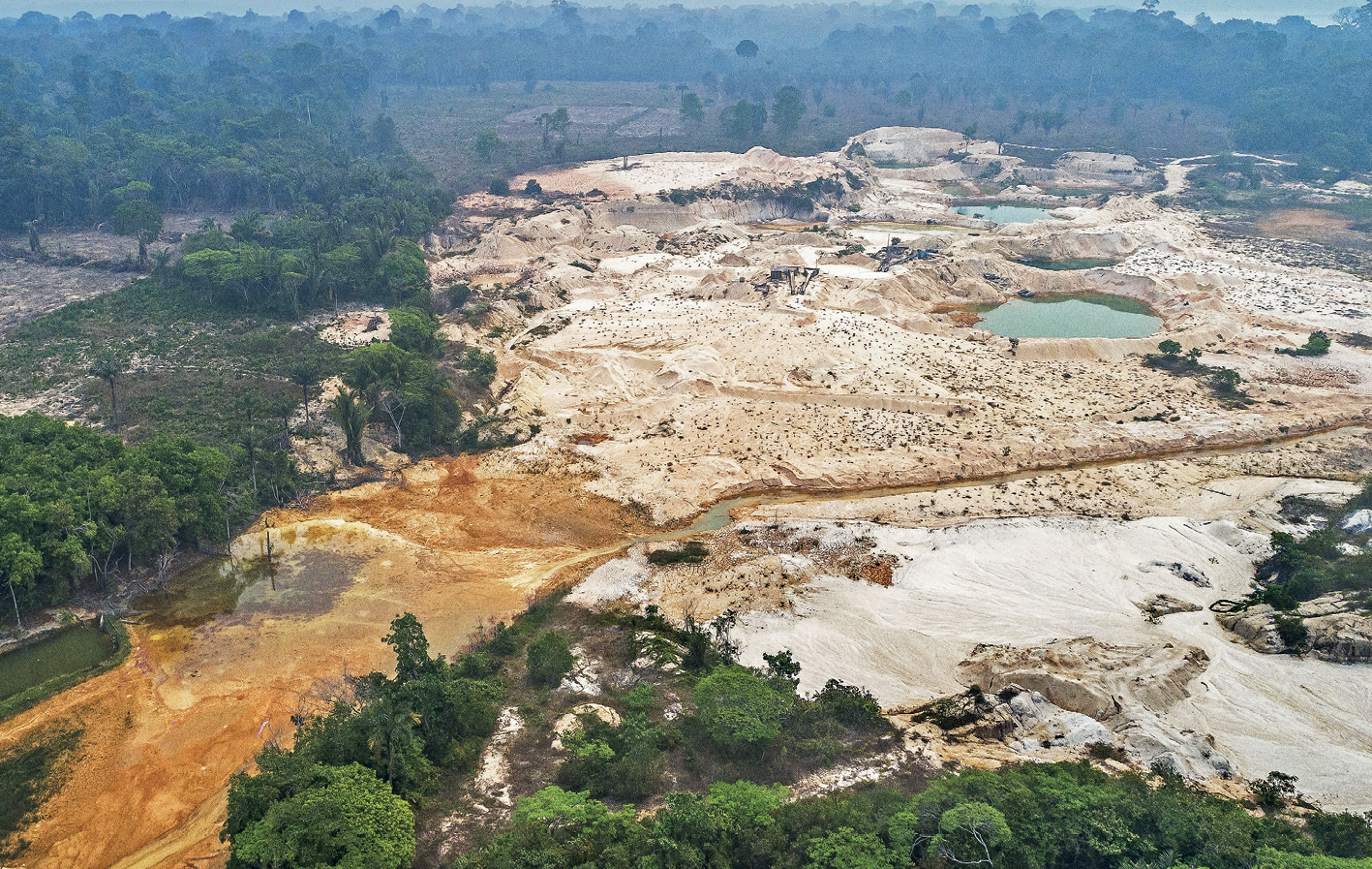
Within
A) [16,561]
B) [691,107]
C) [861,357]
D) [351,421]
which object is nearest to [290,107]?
[691,107]

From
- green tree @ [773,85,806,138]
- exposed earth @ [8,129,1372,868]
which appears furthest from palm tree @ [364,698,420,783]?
green tree @ [773,85,806,138]

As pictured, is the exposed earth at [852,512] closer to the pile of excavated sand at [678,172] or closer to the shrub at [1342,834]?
the shrub at [1342,834]

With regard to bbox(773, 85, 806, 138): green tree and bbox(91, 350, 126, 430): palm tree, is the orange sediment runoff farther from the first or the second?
bbox(773, 85, 806, 138): green tree

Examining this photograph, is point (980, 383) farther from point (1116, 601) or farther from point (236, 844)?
point (236, 844)

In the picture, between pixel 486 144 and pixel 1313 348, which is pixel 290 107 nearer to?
pixel 486 144

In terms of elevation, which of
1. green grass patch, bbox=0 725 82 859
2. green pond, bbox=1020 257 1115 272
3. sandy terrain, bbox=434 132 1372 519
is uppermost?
green pond, bbox=1020 257 1115 272

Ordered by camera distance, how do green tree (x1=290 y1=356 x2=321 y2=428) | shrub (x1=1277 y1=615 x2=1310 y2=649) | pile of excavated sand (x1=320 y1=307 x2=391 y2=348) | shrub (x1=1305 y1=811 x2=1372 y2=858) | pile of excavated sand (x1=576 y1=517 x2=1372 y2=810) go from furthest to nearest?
pile of excavated sand (x1=320 y1=307 x2=391 y2=348) < green tree (x1=290 y1=356 x2=321 y2=428) < shrub (x1=1277 y1=615 x2=1310 y2=649) < pile of excavated sand (x1=576 y1=517 x2=1372 y2=810) < shrub (x1=1305 y1=811 x2=1372 y2=858)
